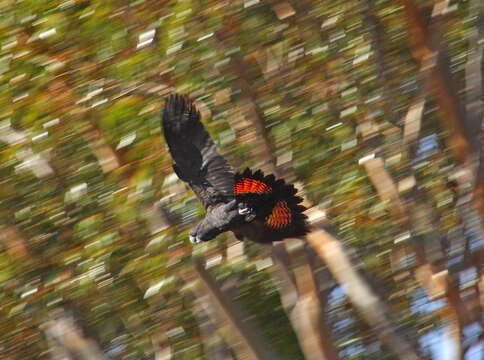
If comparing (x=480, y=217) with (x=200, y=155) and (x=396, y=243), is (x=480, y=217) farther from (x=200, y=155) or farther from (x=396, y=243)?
(x=200, y=155)

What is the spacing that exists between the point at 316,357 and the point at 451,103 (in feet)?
6.84

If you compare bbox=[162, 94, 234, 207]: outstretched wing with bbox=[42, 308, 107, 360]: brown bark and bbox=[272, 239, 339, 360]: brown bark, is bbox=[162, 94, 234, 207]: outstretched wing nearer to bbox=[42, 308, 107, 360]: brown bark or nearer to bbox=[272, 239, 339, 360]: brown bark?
bbox=[272, 239, 339, 360]: brown bark

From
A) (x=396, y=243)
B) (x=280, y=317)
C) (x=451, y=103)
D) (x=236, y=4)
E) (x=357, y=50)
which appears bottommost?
(x=280, y=317)

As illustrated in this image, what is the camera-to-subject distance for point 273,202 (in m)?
6.75

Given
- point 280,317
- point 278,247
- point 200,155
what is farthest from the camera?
point 280,317

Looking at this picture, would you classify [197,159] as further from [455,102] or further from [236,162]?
[455,102]

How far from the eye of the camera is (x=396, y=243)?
322 inches

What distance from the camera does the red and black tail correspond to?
6.68 meters

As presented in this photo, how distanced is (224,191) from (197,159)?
0.88 feet

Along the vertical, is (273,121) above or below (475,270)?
above

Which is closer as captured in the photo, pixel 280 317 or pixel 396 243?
pixel 396 243

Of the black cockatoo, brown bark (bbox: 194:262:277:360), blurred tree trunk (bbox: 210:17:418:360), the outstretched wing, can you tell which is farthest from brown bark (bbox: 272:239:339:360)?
the outstretched wing

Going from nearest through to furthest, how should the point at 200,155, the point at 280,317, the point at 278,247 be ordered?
the point at 200,155 → the point at 278,247 → the point at 280,317

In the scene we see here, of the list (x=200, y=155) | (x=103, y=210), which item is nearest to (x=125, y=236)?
(x=103, y=210)
